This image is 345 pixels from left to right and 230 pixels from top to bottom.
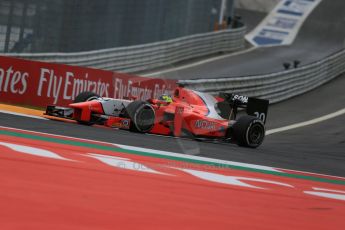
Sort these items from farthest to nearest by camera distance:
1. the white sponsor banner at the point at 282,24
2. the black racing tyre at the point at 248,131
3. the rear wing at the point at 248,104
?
the white sponsor banner at the point at 282,24 → the rear wing at the point at 248,104 → the black racing tyre at the point at 248,131

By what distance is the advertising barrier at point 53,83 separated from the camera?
51.6ft

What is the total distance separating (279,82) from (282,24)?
72.4ft

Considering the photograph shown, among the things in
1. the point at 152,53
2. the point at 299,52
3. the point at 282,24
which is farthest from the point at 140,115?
the point at 282,24

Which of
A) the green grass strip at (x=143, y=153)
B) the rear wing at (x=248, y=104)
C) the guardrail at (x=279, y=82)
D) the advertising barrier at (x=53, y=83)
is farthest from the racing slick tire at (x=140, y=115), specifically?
the guardrail at (x=279, y=82)

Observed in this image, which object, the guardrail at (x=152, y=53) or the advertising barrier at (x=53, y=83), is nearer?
the advertising barrier at (x=53, y=83)

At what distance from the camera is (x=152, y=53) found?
28.0m

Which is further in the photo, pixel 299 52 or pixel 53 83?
pixel 299 52

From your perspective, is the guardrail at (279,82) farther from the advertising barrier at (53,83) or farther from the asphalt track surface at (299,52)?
the asphalt track surface at (299,52)

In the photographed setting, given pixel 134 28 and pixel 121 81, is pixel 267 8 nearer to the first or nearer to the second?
pixel 134 28

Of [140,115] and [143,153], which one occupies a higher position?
[140,115]

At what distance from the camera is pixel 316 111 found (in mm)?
23984

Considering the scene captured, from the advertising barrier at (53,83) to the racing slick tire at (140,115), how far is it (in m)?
2.55

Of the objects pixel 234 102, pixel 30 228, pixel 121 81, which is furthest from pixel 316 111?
pixel 30 228

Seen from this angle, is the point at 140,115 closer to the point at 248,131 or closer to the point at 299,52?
the point at 248,131
